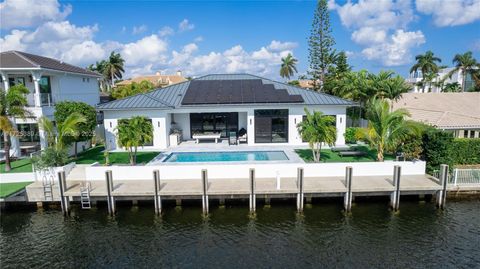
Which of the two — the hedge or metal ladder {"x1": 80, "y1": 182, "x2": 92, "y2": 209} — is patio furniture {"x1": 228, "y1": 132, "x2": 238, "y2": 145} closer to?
metal ladder {"x1": 80, "y1": 182, "x2": 92, "y2": 209}

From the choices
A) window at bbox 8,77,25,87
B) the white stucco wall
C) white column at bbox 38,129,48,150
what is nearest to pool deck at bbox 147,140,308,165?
the white stucco wall

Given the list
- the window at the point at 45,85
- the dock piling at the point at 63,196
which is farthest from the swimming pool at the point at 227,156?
the window at the point at 45,85

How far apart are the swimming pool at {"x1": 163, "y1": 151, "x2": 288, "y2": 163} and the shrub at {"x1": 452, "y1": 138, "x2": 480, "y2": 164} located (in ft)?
32.7

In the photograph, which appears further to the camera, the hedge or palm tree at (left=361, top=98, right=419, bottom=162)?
palm tree at (left=361, top=98, right=419, bottom=162)

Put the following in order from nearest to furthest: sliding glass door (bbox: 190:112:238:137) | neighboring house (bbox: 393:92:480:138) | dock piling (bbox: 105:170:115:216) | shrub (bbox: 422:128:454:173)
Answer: dock piling (bbox: 105:170:115:216) < shrub (bbox: 422:128:454:173) < neighboring house (bbox: 393:92:480:138) < sliding glass door (bbox: 190:112:238:137)

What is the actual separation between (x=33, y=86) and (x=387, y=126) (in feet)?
80.4

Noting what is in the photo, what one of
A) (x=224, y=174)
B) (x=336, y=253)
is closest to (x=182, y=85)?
(x=224, y=174)

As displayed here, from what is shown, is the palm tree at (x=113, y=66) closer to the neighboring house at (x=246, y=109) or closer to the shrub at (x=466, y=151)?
the neighboring house at (x=246, y=109)

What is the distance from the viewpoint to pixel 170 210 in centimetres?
1540

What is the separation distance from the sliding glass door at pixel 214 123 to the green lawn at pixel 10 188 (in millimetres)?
13417

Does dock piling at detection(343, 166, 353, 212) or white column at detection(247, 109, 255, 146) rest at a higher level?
white column at detection(247, 109, 255, 146)

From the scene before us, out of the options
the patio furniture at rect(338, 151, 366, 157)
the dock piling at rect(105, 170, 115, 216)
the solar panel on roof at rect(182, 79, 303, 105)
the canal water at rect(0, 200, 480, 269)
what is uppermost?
the solar panel on roof at rect(182, 79, 303, 105)

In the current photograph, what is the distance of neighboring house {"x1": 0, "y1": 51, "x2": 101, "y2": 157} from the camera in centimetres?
2112

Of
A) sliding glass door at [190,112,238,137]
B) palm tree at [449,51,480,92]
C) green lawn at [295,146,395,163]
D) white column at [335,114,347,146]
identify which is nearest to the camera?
green lawn at [295,146,395,163]
